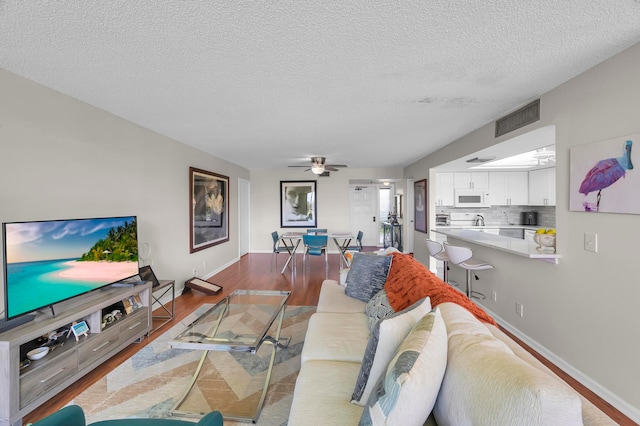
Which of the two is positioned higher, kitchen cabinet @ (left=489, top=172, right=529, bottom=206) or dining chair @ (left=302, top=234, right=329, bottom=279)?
kitchen cabinet @ (left=489, top=172, right=529, bottom=206)

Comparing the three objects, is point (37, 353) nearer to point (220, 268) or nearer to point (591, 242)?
point (220, 268)

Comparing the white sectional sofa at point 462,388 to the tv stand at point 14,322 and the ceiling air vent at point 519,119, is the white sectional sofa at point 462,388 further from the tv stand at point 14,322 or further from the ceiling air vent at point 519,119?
the ceiling air vent at point 519,119

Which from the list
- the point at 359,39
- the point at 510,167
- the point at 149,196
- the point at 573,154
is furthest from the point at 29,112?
the point at 510,167

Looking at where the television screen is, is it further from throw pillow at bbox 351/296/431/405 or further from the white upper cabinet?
the white upper cabinet

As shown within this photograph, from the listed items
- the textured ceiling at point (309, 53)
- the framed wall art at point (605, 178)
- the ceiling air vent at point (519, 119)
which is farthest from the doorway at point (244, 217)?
the framed wall art at point (605, 178)

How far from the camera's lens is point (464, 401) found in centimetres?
83

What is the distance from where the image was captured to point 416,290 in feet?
5.78

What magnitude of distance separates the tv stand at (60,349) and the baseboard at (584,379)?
3.70m

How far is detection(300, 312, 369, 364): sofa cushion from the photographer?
159 cm

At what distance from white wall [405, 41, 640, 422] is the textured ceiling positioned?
0.73 ft

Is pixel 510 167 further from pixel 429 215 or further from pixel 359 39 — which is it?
pixel 359 39

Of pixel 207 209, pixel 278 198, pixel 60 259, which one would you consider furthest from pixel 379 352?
A: pixel 278 198

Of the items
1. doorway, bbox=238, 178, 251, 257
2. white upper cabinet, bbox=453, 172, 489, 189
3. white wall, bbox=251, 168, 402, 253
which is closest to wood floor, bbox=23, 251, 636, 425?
doorway, bbox=238, 178, 251, 257

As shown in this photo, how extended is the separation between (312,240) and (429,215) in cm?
232
